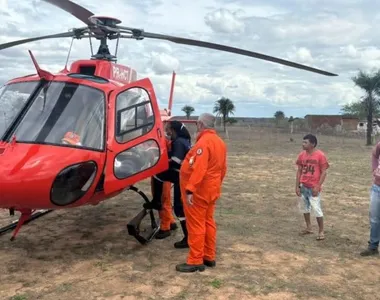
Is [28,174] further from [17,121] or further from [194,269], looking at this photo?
[194,269]

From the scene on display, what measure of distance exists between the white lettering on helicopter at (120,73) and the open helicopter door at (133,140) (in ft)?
2.22

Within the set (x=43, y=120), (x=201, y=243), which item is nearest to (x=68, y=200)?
(x=43, y=120)

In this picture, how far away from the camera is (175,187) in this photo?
6.15m

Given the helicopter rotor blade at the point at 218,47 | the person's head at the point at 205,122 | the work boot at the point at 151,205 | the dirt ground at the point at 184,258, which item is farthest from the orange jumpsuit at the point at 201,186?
the helicopter rotor blade at the point at 218,47

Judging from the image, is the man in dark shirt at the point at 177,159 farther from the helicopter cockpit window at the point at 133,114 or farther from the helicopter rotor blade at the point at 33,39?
the helicopter rotor blade at the point at 33,39

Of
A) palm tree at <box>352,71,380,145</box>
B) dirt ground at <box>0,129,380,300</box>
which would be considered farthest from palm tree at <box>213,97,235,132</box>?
dirt ground at <box>0,129,380,300</box>

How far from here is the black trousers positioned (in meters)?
6.06

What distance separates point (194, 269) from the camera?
16.8ft

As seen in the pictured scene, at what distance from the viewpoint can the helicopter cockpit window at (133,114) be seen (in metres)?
5.48

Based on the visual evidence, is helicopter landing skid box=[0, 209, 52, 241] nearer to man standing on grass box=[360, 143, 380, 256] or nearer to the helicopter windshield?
the helicopter windshield

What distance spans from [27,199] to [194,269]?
1.97m

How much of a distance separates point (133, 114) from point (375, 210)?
3.31 meters

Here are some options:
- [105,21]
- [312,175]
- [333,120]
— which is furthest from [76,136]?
[333,120]

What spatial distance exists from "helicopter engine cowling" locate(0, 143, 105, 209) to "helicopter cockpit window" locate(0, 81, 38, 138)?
1.63 ft
